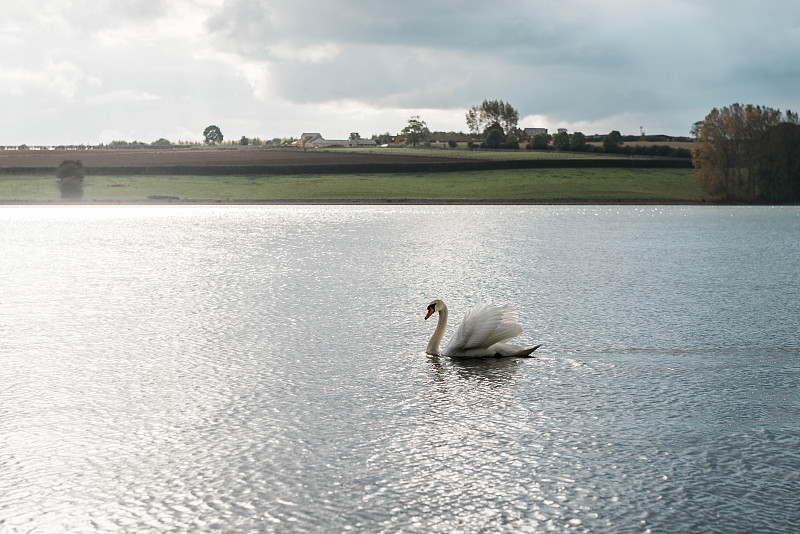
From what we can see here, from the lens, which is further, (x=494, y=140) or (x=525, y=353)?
(x=494, y=140)

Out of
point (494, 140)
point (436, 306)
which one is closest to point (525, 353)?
point (436, 306)

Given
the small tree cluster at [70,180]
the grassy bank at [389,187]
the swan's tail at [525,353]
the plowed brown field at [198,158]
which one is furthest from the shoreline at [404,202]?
the swan's tail at [525,353]

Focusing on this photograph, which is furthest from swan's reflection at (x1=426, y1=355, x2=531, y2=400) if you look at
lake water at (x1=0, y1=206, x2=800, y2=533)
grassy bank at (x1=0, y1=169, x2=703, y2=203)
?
grassy bank at (x1=0, y1=169, x2=703, y2=203)

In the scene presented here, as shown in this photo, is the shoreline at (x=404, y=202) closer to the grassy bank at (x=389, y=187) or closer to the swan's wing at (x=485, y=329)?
the grassy bank at (x=389, y=187)

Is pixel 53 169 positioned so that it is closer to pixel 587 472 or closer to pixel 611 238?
pixel 611 238

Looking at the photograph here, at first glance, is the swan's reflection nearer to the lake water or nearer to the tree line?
the lake water

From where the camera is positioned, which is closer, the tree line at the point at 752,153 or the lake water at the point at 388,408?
the lake water at the point at 388,408

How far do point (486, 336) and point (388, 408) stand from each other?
3.40 meters

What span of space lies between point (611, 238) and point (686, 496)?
38.0 m

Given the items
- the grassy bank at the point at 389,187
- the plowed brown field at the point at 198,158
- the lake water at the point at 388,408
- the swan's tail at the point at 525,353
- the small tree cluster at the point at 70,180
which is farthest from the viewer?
the plowed brown field at the point at 198,158

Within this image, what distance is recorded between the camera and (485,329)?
544 inches

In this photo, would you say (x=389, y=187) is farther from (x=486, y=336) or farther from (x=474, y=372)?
(x=474, y=372)

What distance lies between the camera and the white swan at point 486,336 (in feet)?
45.4

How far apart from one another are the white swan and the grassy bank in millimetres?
85110
